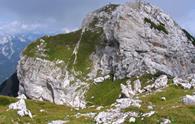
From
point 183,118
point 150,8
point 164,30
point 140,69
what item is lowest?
point 183,118

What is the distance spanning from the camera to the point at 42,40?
177 m

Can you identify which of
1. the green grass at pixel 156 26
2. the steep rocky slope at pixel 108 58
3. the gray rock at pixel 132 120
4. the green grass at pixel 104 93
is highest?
the green grass at pixel 156 26

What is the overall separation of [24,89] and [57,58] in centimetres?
1896

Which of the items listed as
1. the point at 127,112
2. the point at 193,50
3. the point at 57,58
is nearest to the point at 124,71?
the point at 57,58

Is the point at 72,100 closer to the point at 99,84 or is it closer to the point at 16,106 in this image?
the point at 99,84

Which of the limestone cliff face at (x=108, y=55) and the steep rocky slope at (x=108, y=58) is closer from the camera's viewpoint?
the steep rocky slope at (x=108, y=58)

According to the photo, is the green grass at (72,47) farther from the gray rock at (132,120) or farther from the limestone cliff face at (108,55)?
the gray rock at (132,120)

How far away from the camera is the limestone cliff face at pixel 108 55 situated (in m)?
147

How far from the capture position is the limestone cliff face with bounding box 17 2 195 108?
5778 inches

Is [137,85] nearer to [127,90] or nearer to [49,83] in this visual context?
[127,90]

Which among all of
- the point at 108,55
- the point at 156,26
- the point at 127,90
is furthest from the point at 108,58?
the point at 127,90

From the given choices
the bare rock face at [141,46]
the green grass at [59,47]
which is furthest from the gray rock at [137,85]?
the green grass at [59,47]

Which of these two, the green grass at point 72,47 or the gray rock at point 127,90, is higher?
the green grass at point 72,47

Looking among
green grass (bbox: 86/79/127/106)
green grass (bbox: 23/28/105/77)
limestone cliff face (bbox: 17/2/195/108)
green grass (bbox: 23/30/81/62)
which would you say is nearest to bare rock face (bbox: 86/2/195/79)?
limestone cliff face (bbox: 17/2/195/108)
